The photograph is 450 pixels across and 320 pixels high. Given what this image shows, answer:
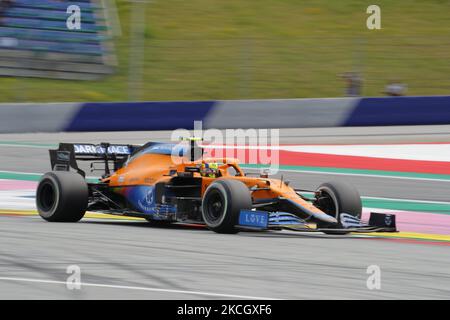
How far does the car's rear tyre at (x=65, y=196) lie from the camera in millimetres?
11250

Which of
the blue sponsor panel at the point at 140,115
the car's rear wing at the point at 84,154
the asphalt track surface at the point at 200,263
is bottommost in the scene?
the asphalt track surface at the point at 200,263

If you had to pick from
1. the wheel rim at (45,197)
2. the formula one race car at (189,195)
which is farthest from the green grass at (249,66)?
the wheel rim at (45,197)

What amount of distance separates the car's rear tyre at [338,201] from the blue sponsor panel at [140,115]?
35.8 feet

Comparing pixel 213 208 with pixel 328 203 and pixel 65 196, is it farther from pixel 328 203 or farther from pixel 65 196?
pixel 65 196

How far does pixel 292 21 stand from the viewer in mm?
29719

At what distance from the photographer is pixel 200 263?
8453 millimetres

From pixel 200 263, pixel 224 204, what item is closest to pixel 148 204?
pixel 224 204

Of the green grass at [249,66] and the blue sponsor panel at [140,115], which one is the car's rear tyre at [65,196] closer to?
the blue sponsor panel at [140,115]

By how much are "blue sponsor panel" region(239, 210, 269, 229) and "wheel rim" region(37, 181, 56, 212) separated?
2.48 metres

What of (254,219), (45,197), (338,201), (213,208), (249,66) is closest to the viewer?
(254,219)

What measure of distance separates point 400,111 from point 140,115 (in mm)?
5890

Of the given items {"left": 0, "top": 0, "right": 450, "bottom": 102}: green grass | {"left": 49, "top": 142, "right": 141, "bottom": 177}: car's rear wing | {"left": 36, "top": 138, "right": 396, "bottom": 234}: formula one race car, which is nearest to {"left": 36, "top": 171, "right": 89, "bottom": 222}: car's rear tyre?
{"left": 36, "top": 138, "right": 396, "bottom": 234}: formula one race car
